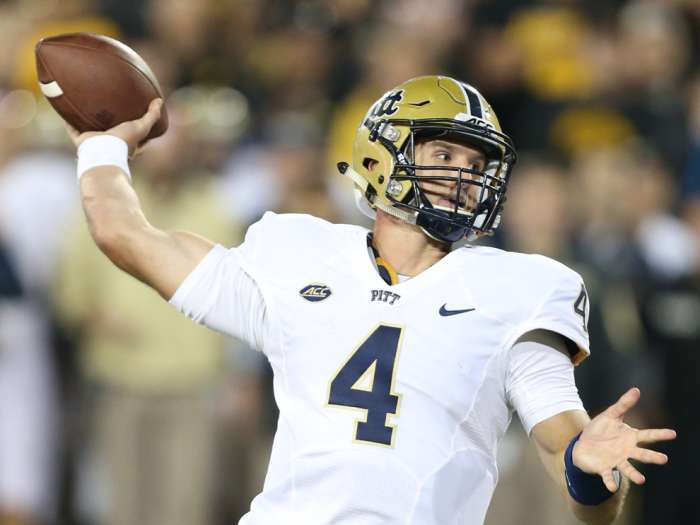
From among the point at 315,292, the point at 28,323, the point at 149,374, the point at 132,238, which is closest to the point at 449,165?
the point at 315,292

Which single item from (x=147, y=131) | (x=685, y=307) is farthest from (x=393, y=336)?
(x=685, y=307)

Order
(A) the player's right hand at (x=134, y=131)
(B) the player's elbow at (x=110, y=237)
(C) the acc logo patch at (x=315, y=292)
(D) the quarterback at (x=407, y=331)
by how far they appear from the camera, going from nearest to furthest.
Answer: (D) the quarterback at (x=407, y=331) → (C) the acc logo patch at (x=315, y=292) → (B) the player's elbow at (x=110, y=237) → (A) the player's right hand at (x=134, y=131)

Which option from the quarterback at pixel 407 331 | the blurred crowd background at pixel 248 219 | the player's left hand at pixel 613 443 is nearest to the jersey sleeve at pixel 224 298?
the quarterback at pixel 407 331

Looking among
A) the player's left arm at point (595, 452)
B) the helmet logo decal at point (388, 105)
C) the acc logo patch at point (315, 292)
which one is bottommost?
the player's left arm at point (595, 452)

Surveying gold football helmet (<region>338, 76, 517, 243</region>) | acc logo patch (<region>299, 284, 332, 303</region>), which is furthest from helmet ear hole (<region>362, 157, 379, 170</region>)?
acc logo patch (<region>299, 284, 332, 303</region>)

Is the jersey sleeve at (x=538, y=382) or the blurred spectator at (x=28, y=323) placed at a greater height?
the jersey sleeve at (x=538, y=382)

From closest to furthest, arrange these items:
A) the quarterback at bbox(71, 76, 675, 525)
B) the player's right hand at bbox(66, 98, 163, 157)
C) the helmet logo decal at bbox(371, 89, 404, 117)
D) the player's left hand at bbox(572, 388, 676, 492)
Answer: the player's left hand at bbox(572, 388, 676, 492)
the quarterback at bbox(71, 76, 675, 525)
the helmet logo decal at bbox(371, 89, 404, 117)
the player's right hand at bbox(66, 98, 163, 157)

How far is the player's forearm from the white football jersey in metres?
0.20

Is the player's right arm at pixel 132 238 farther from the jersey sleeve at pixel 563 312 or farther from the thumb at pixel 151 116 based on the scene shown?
the jersey sleeve at pixel 563 312

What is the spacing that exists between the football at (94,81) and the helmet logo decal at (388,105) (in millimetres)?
610

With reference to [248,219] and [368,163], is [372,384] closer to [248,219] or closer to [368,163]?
[368,163]

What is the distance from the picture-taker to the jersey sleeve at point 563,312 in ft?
10.5

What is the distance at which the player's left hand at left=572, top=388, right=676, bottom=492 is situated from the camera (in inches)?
116

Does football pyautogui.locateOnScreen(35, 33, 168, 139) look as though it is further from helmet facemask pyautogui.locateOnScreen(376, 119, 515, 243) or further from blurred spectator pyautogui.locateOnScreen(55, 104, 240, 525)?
blurred spectator pyautogui.locateOnScreen(55, 104, 240, 525)
